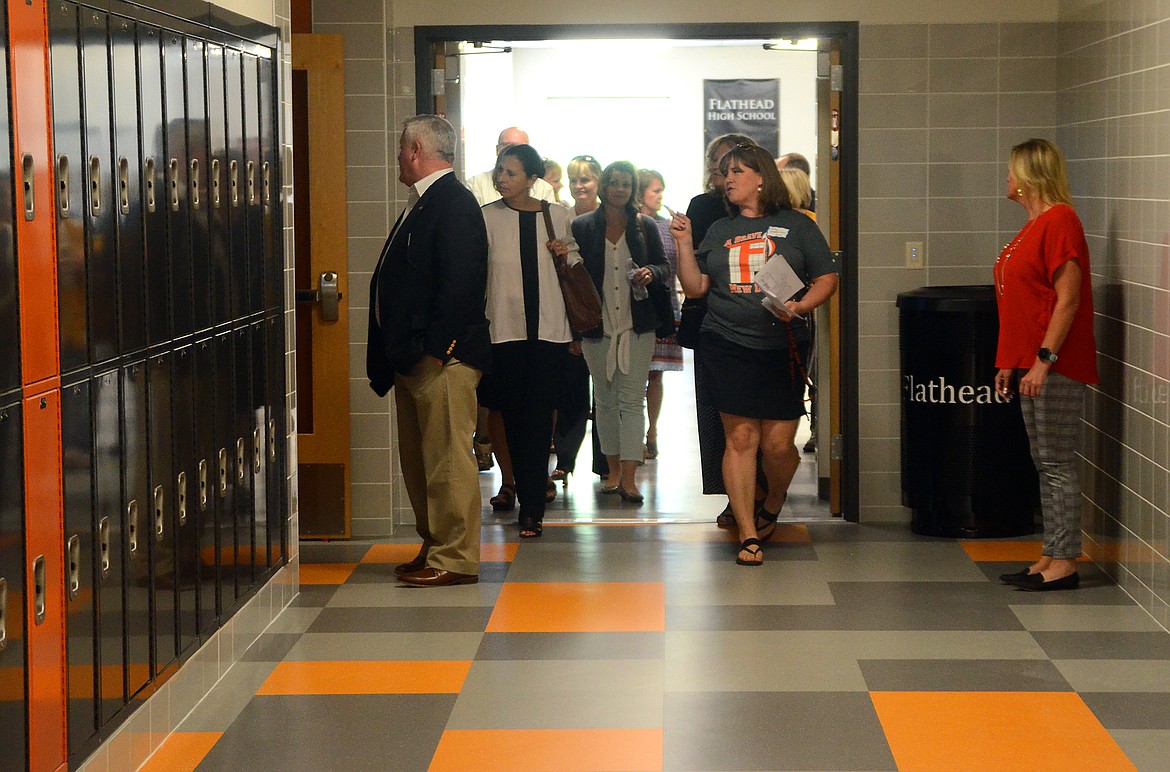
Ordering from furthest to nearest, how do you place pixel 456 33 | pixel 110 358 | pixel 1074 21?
pixel 456 33, pixel 1074 21, pixel 110 358

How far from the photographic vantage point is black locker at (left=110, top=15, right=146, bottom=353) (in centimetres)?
334

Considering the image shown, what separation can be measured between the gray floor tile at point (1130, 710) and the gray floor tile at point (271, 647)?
2.46 meters

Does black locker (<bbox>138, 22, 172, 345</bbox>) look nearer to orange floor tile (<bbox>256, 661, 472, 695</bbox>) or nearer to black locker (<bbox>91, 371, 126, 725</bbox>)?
black locker (<bbox>91, 371, 126, 725</bbox>)

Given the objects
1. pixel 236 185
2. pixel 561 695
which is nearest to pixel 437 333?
pixel 236 185

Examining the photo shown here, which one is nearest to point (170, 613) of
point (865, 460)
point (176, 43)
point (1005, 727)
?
point (176, 43)

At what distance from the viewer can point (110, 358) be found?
3.29 metres

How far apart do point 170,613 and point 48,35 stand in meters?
1.59

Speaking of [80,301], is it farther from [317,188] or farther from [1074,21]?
[1074,21]

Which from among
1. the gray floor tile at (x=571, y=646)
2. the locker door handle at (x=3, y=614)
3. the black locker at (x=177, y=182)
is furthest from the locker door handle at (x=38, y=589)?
the gray floor tile at (x=571, y=646)

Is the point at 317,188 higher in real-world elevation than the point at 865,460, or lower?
higher

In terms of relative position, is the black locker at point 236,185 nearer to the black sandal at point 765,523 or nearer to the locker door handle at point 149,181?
the locker door handle at point 149,181

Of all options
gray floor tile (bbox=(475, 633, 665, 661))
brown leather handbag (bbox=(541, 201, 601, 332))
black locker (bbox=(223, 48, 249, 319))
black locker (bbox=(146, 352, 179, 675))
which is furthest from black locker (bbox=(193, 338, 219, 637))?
brown leather handbag (bbox=(541, 201, 601, 332))

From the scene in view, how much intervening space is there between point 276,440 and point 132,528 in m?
1.50

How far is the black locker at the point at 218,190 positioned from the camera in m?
4.14
